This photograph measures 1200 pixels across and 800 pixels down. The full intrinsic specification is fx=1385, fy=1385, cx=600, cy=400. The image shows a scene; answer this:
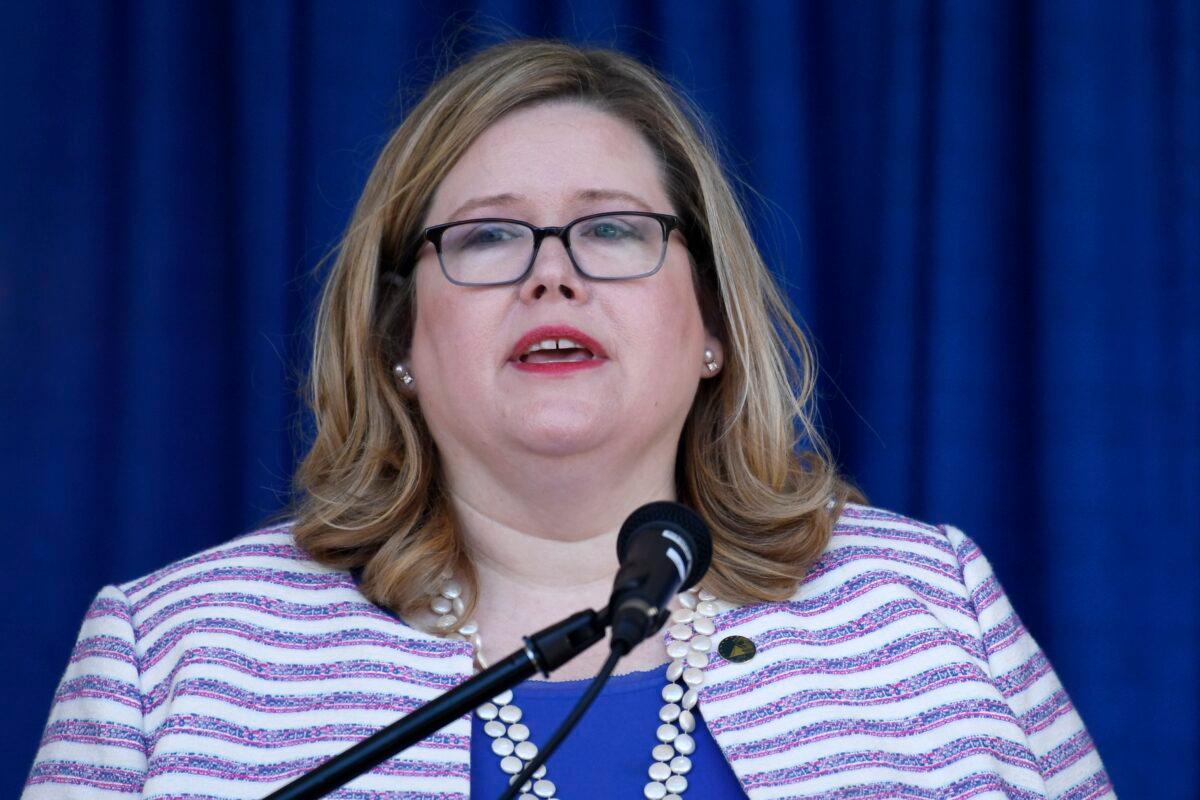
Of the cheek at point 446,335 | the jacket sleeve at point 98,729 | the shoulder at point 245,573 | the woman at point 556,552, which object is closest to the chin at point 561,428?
the woman at point 556,552

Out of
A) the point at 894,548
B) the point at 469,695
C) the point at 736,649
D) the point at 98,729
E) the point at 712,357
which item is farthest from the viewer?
the point at 712,357

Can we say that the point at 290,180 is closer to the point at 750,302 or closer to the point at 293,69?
the point at 293,69

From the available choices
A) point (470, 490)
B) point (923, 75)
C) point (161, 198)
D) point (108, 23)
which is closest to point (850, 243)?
point (923, 75)

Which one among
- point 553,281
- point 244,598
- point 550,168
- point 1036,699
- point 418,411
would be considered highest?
point 550,168

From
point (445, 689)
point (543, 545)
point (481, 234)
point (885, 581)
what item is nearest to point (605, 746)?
point (445, 689)

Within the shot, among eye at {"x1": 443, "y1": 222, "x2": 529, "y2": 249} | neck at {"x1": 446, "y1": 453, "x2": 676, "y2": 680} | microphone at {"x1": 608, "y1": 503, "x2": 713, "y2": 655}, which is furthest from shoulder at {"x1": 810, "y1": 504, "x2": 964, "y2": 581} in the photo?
microphone at {"x1": 608, "y1": 503, "x2": 713, "y2": 655}

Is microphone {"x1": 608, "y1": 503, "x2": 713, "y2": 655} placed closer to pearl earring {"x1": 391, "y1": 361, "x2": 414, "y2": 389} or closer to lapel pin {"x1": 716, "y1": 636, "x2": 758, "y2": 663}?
lapel pin {"x1": 716, "y1": 636, "x2": 758, "y2": 663}

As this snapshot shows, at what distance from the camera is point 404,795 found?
1568mm

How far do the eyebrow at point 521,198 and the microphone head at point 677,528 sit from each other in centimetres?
82

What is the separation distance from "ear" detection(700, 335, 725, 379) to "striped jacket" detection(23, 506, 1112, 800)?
12.8 inches

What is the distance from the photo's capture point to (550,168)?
1818mm

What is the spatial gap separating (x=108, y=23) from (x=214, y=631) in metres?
1.26

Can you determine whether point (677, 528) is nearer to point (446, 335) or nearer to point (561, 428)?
point (561, 428)

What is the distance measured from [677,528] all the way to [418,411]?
1.00m
